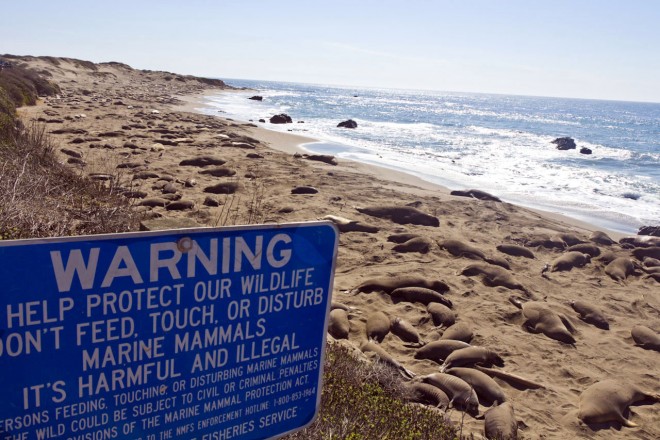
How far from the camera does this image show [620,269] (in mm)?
10031

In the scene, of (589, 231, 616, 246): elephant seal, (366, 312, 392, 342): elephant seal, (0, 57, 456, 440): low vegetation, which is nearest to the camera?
(0, 57, 456, 440): low vegetation

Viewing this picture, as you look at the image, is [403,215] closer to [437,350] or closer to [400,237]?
[400,237]

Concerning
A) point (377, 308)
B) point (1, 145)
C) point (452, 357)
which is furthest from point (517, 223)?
point (1, 145)

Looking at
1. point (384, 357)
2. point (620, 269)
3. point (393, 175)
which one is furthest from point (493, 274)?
point (393, 175)

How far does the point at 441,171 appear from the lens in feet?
70.1

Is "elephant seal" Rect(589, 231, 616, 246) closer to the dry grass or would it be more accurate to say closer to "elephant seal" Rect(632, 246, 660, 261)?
"elephant seal" Rect(632, 246, 660, 261)

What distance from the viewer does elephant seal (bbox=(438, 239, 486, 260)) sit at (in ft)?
32.3

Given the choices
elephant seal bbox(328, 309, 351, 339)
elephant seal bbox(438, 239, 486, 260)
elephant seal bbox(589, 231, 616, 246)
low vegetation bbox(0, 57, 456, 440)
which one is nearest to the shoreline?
elephant seal bbox(589, 231, 616, 246)

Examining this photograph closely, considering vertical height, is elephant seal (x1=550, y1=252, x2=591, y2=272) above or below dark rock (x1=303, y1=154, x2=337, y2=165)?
below

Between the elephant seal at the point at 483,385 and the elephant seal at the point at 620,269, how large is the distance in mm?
5427

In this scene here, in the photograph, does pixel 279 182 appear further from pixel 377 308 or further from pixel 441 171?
pixel 441 171

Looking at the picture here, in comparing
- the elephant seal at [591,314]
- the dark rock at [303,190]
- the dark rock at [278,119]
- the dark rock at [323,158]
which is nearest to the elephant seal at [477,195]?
the dark rock at [323,158]

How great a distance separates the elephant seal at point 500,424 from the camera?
4680 millimetres

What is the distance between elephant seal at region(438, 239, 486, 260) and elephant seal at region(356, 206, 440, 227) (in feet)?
4.99
